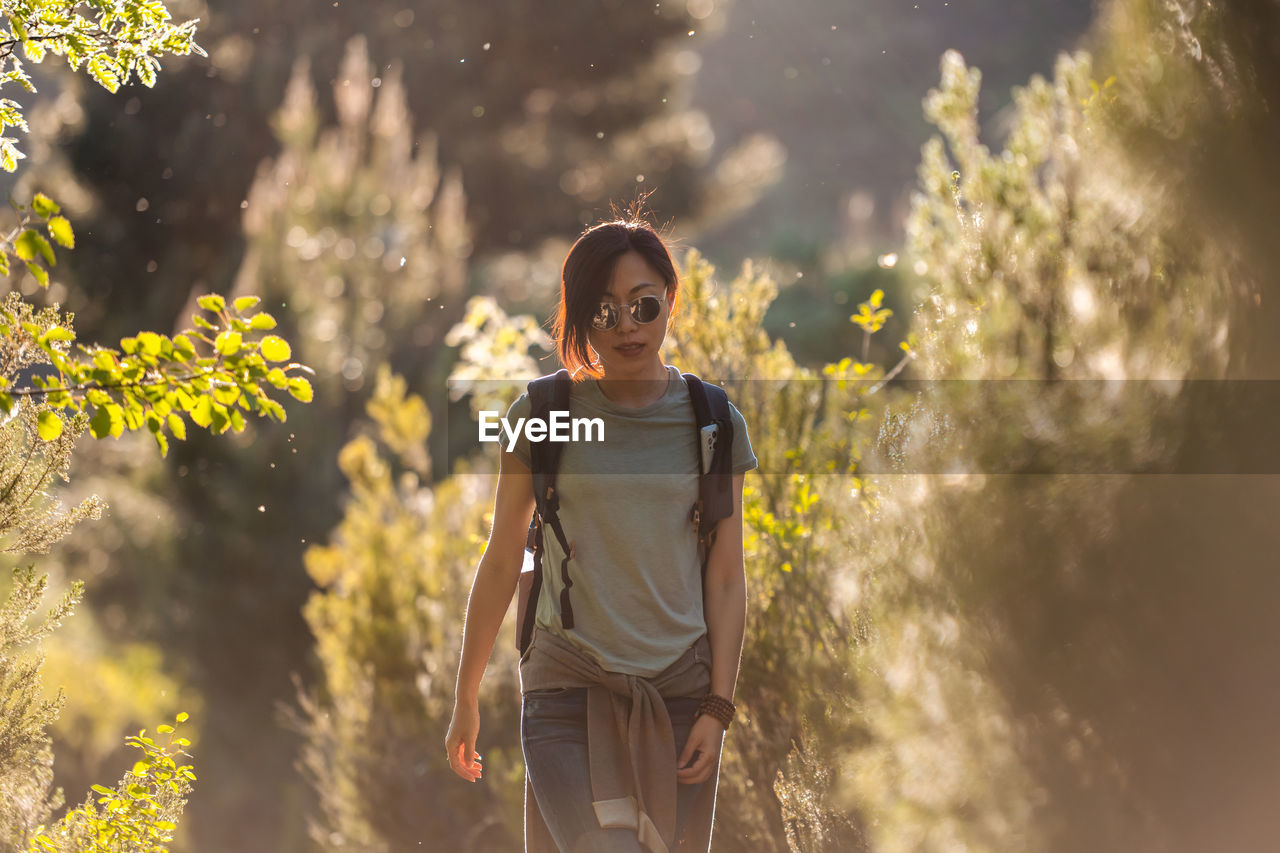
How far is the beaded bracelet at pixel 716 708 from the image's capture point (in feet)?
5.53

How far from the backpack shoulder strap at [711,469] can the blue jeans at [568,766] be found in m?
0.29

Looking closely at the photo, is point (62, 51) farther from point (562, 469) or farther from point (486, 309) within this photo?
point (486, 309)

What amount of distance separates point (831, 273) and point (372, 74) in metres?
9.18

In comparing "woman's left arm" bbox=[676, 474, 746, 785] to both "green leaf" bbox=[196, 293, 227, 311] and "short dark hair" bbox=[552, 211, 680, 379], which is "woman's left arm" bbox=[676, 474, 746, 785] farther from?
"green leaf" bbox=[196, 293, 227, 311]

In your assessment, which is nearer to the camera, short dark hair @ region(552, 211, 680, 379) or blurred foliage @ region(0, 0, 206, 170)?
short dark hair @ region(552, 211, 680, 379)

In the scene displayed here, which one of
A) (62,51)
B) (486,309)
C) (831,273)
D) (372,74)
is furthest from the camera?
(831,273)

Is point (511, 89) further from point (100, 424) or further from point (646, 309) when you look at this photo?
point (100, 424)

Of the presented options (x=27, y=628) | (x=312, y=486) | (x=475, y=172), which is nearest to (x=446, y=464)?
(x=312, y=486)

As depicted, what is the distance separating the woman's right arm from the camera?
1742 millimetres

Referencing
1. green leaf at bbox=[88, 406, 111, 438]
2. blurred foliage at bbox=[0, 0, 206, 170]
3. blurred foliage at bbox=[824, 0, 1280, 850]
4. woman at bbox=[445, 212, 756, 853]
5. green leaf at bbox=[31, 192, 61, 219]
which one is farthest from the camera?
blurred foliage at bbox=[824, 0, 1280, 850]

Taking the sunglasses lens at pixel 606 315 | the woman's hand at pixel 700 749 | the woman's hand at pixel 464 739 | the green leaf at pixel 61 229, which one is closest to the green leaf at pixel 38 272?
the green leaf at pixel 61 229

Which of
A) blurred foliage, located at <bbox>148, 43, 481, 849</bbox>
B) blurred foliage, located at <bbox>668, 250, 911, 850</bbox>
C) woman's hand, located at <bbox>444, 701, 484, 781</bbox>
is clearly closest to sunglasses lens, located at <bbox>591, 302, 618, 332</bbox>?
woman's hand, located at <bbox>444, 701, 484, 781</bbox>

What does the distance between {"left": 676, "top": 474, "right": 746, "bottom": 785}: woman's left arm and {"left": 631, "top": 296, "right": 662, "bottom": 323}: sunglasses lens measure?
1.05ft

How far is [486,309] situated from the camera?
4.70 meters
